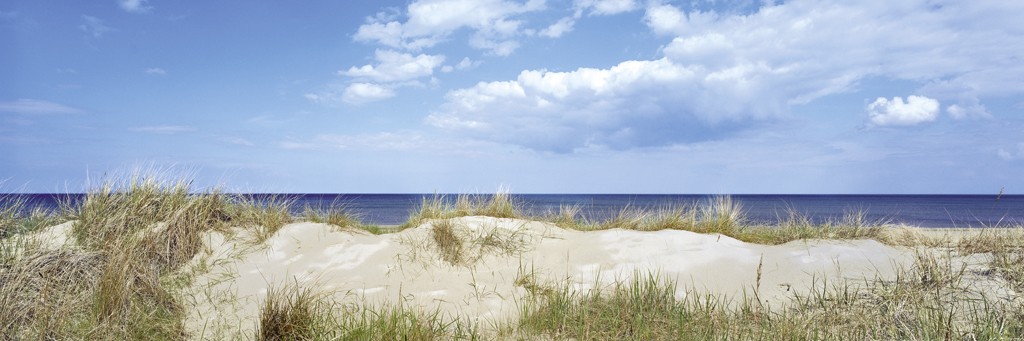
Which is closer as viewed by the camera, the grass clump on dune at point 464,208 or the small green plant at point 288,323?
the small green plant at point 288,323

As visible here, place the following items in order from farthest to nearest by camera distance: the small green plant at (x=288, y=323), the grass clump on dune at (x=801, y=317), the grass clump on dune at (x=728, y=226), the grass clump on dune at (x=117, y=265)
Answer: the grass clump on dune at (x=728, y=226)
the grass clump on dune at (x=117, y=265)
the small green plant at (x=288, y=323)
the grass clump on dune at (x=801, y=317)

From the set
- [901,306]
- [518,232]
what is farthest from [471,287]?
[901,306]

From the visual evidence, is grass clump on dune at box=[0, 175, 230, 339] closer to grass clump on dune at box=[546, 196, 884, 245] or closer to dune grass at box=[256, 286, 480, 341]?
dune grass at box=[256, 286, 480, 341]

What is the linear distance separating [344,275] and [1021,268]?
6.81 metres

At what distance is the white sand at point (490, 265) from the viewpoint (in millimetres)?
5770

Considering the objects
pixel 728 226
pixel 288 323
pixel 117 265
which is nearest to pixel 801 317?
pixel 288 323

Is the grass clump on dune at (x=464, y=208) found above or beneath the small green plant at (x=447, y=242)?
above

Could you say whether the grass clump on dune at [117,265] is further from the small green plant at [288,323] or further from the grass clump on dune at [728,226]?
the grass clump on dune at [728,226]

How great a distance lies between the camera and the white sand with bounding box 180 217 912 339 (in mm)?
5770

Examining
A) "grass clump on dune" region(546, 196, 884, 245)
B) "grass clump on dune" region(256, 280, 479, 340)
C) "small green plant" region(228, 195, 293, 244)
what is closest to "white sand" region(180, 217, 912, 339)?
"small green plant" region(228, 195, 293, 244)

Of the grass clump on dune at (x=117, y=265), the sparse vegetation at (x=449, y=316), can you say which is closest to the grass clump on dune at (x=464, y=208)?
the sparse vegetation at (x=449, y=316)

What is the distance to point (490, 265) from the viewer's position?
6.50 metres

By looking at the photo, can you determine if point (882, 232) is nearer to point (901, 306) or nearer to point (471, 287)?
point (901, 306)

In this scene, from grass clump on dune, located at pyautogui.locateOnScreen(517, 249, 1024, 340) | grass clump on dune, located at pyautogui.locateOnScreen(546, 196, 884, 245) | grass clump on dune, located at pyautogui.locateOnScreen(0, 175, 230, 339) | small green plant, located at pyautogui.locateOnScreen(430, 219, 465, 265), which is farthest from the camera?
grass clump on dune, located at pyautogui.locateOnScreen(546, 196, 884, 245)
